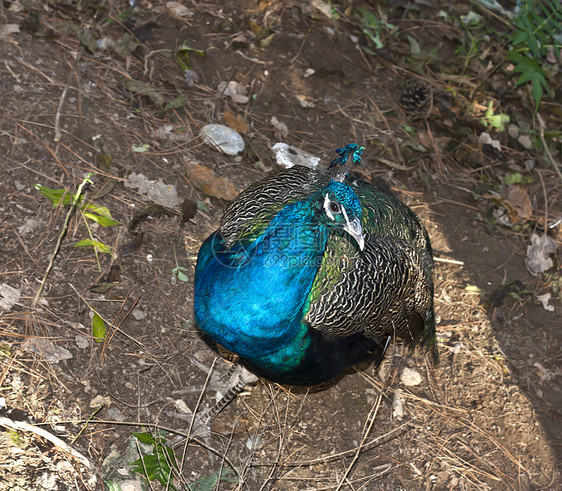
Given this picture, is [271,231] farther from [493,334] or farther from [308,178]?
[493,334]

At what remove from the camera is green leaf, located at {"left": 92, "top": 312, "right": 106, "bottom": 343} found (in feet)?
10.2

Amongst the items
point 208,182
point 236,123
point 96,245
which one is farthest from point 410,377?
point 236,123

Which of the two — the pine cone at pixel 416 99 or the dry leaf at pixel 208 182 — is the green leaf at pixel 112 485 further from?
the pine cone at pixel 416 99

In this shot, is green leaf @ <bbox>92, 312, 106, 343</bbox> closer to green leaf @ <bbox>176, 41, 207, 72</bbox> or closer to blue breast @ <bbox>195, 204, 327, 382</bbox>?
blue breast @ <bbox>195, 204, 327, 382</bbox>

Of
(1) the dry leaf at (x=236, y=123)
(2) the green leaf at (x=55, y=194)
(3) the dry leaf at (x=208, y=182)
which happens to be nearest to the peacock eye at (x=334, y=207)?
(3) the dry leaf at (x=208, y=182)

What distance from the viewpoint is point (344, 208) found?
2.43 m

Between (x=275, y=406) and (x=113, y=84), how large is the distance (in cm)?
243

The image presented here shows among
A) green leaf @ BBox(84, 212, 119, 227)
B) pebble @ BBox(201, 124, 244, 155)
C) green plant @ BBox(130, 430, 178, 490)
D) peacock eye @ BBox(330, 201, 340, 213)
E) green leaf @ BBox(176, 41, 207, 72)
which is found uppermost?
peacock eye @ BBox(330, 201, 340, 213)

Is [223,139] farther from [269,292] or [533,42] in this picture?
[533,42]

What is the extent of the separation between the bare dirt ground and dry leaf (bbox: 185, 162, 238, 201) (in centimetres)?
2

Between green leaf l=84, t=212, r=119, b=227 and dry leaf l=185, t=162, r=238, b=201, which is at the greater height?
dry leaf l=185, t=162, r=238, b=201

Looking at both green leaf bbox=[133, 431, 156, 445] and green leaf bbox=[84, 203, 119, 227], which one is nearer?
green leaf bbox=[133, 431, 156, 445]

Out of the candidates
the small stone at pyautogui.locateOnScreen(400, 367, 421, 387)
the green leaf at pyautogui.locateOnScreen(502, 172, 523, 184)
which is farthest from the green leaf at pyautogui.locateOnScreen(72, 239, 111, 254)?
the green leaf at pyautogui.locateOnScreen(502, 172, 523, 184)

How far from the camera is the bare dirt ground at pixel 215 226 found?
296 centimetres
